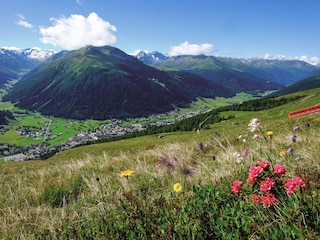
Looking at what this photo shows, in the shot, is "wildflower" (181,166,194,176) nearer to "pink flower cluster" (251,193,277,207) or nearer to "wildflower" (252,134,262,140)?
"wildflower" (252,134,262,140)

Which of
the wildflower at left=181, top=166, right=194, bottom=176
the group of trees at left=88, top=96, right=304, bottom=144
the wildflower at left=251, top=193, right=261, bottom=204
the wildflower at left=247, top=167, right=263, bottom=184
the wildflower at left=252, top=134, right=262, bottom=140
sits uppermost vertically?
the wildflower at left=247, top=167, right=263, bottom=184

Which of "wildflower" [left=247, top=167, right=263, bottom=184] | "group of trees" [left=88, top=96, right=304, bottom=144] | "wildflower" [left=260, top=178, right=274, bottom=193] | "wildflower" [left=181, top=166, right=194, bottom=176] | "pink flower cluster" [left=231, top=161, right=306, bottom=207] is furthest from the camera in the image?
"group of trees" [left=88, top=96, right=304, bottom=144]

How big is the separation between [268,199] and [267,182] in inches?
8.1

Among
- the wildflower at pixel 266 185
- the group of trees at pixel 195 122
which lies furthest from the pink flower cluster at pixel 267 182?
the group of trees at pixel 195 122

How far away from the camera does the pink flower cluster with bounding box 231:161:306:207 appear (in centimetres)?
344

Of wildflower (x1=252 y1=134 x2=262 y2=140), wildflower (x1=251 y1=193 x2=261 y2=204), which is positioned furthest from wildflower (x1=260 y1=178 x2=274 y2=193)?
wildflower (x1=252 y1=134 x2=262 y2=140)

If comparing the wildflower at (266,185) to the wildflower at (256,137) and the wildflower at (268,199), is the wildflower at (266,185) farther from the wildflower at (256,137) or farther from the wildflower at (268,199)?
the wildflower at (256,137)

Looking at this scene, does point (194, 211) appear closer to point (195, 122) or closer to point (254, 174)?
point (254, 174)

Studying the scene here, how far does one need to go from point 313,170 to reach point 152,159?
6485mm

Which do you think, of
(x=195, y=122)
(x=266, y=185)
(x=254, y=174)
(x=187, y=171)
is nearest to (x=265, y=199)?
(x=266, y=185)

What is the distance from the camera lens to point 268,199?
3.53 meters

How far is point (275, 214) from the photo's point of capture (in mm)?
3381

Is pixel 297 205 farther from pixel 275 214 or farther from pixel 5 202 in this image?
pixel 5 202

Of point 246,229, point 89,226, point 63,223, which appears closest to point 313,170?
point 246,229
